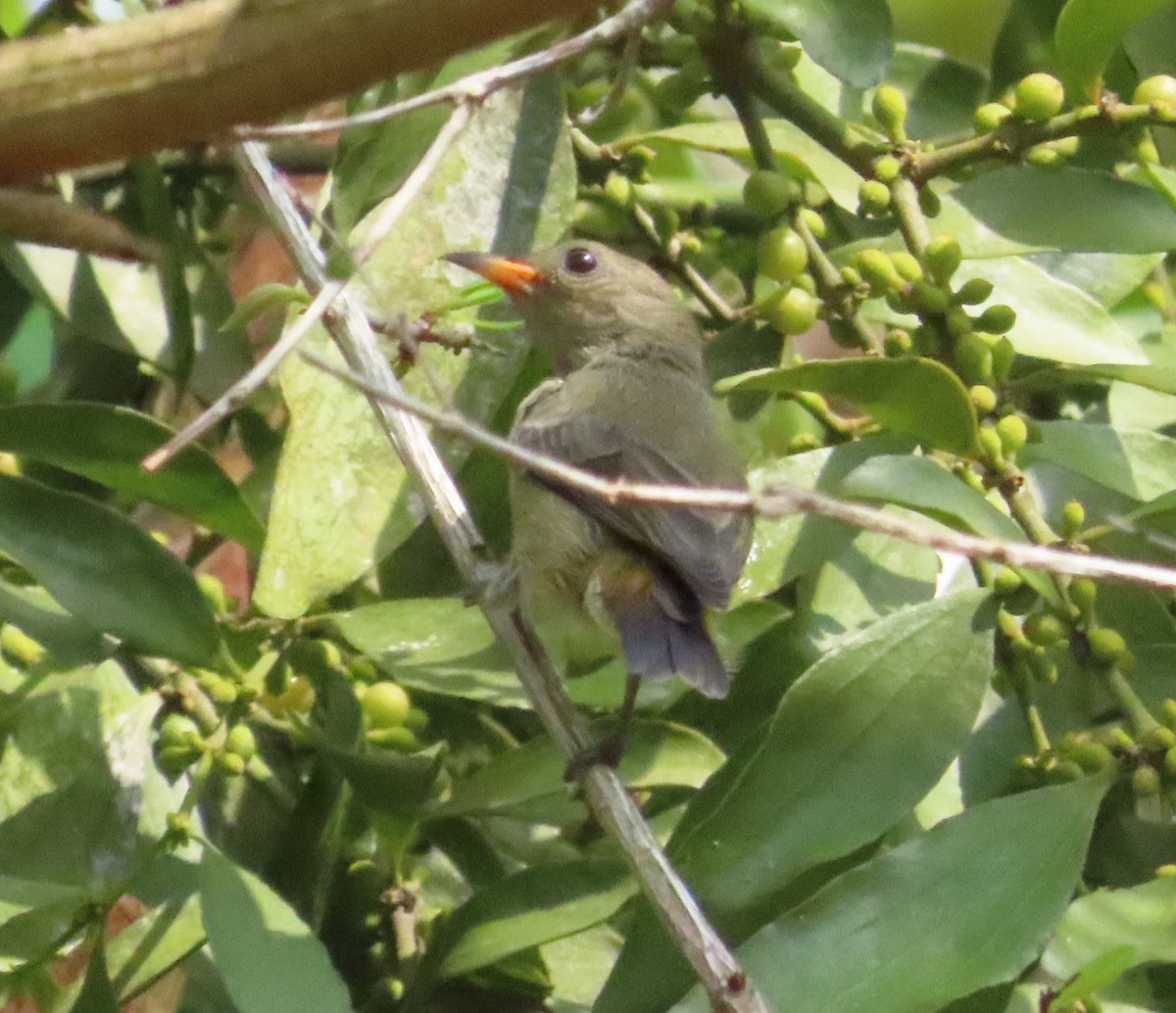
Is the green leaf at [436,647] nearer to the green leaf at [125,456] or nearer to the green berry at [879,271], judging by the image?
the green leaf at [125,456]

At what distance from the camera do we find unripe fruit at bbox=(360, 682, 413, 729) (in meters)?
1.70

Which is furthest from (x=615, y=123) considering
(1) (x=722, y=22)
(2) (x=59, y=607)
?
(2) (x=59, y=607)

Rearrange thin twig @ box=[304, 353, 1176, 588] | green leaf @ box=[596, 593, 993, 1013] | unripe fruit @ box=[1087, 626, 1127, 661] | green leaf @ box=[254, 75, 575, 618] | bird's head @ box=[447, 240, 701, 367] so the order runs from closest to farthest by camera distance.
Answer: thin twig @ box=[304, 353, 1176, 588] < green leaf @ box=[596, 593, 993, 1013] < unripe fruit @ box=[1087, 626, 1127, 661] < green leaf @ box=[254, 75, 575, 618] < bird's head @ box=[447, 240, 701, 367]

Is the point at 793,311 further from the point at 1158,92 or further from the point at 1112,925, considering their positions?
the point at 1112,925

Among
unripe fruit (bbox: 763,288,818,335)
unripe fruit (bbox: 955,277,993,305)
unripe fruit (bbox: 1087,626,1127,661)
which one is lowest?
unripe fruit (bbox: 1087,626,1127,661)

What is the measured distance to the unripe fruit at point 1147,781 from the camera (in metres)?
1.52

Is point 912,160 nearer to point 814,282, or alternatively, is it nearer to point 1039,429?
point 814,282

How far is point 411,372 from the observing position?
1906 mm

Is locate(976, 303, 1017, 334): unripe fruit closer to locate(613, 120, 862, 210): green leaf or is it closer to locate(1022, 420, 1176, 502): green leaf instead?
locate(1022, 420, 1176, 502): green leaf

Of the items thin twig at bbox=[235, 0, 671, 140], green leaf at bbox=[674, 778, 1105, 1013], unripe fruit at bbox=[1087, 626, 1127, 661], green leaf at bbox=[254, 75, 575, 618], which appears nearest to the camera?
thin twig at bbox=[235, 0, 671, 140]

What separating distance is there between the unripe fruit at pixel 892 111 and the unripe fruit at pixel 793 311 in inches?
7.9

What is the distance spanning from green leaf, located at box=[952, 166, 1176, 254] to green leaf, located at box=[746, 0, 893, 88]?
0.21 metres

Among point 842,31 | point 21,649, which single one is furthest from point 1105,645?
point 21,649

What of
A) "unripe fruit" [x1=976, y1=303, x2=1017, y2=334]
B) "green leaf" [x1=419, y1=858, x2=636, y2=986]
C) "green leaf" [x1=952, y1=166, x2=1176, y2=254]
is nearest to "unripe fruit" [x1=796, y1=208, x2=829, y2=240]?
"green leaf" [x1=952, y1=166, x2=1176, y2=254]
